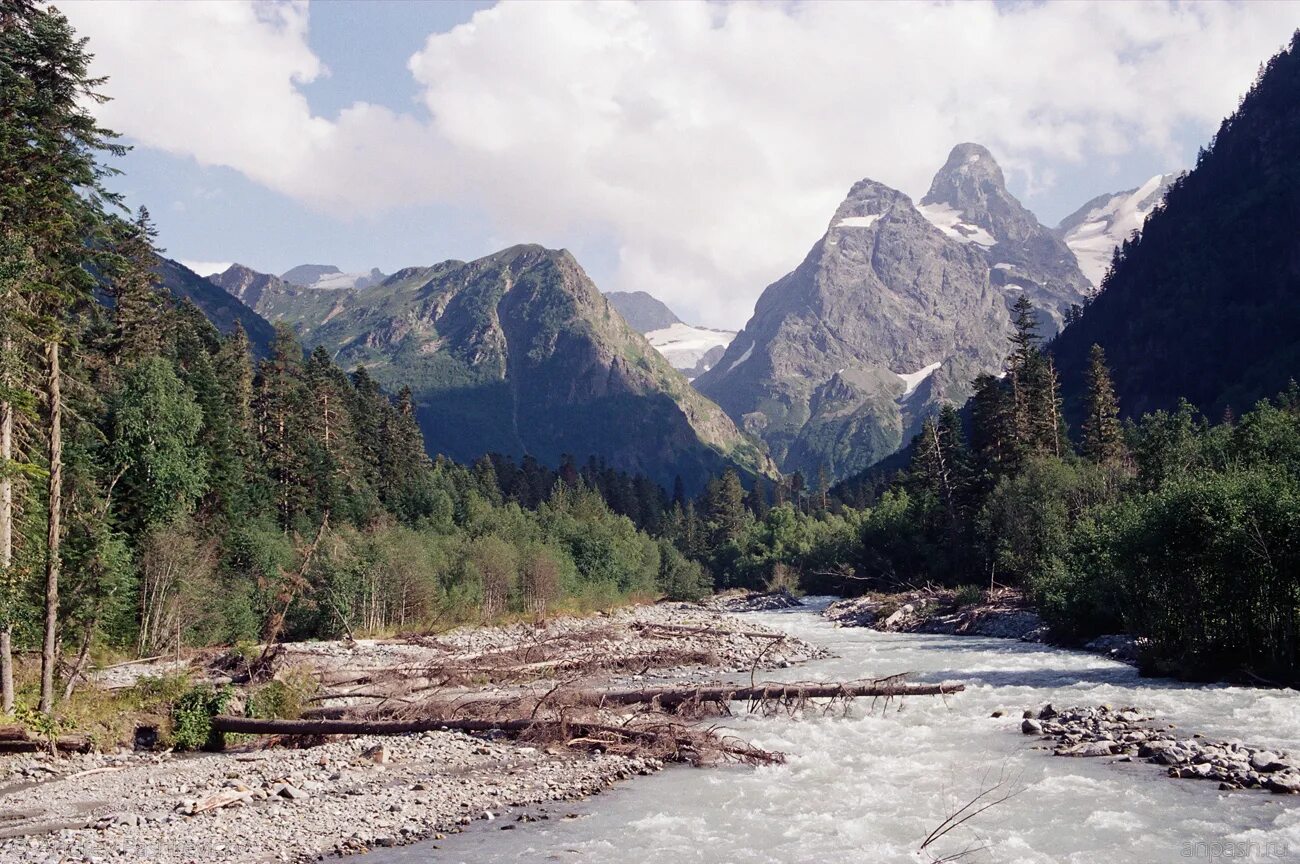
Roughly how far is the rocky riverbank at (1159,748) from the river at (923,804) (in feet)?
1.65

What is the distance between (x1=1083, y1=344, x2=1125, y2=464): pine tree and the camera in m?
71.6

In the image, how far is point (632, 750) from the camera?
2147cm

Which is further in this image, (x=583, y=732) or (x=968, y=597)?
(x=968, y=597)

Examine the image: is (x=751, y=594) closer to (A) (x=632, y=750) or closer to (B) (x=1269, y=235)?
(A) (x=632, y=750)

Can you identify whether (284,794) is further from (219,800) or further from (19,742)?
(19,742)

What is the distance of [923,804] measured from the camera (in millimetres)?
17344

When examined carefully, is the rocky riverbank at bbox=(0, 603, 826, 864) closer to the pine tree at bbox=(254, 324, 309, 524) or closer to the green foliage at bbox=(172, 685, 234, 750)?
the green foliage at bbox=(172, 685, 234, 750)

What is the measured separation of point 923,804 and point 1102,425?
6471 cm

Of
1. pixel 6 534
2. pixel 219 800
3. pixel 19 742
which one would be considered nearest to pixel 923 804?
pixel 219 800

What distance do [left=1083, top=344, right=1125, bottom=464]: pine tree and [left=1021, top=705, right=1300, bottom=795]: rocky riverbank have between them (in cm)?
5281

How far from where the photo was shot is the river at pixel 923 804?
1455 centimetres

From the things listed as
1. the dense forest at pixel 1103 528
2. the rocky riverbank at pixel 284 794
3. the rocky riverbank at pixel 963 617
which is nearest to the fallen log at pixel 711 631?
the rocky riverbank at pixel 963 617

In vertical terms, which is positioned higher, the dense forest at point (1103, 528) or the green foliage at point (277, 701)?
the dense forest at point (1103, 528)

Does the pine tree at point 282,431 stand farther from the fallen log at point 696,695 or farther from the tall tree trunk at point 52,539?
the tall tree trunk at point 52,539
